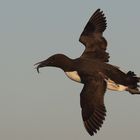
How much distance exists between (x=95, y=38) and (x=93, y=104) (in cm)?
375

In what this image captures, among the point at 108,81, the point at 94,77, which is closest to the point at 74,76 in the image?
the point at 94,77

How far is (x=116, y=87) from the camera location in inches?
629

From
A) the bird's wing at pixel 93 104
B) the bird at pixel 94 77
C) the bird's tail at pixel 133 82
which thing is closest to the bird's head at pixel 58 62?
the bird at pixel 94 77

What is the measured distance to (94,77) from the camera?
51.2ft

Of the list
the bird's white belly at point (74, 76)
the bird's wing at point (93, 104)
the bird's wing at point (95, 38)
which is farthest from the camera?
the bird's wing at point (95, 38)

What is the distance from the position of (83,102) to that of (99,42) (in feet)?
10.8

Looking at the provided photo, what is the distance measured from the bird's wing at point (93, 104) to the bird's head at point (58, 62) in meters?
0.96

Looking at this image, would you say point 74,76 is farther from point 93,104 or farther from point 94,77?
point 93,104

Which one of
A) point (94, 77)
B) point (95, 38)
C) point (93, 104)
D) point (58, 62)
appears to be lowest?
point (93, 104)

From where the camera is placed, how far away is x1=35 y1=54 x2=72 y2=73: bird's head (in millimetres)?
16188

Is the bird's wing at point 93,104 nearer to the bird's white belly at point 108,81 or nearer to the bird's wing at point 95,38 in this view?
the bird's white belly at point 108,81

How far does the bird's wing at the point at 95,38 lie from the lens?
57.6ft

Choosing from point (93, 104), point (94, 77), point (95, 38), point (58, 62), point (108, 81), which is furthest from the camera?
point (95, 38)

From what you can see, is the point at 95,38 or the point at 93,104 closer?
the point at 93,104
